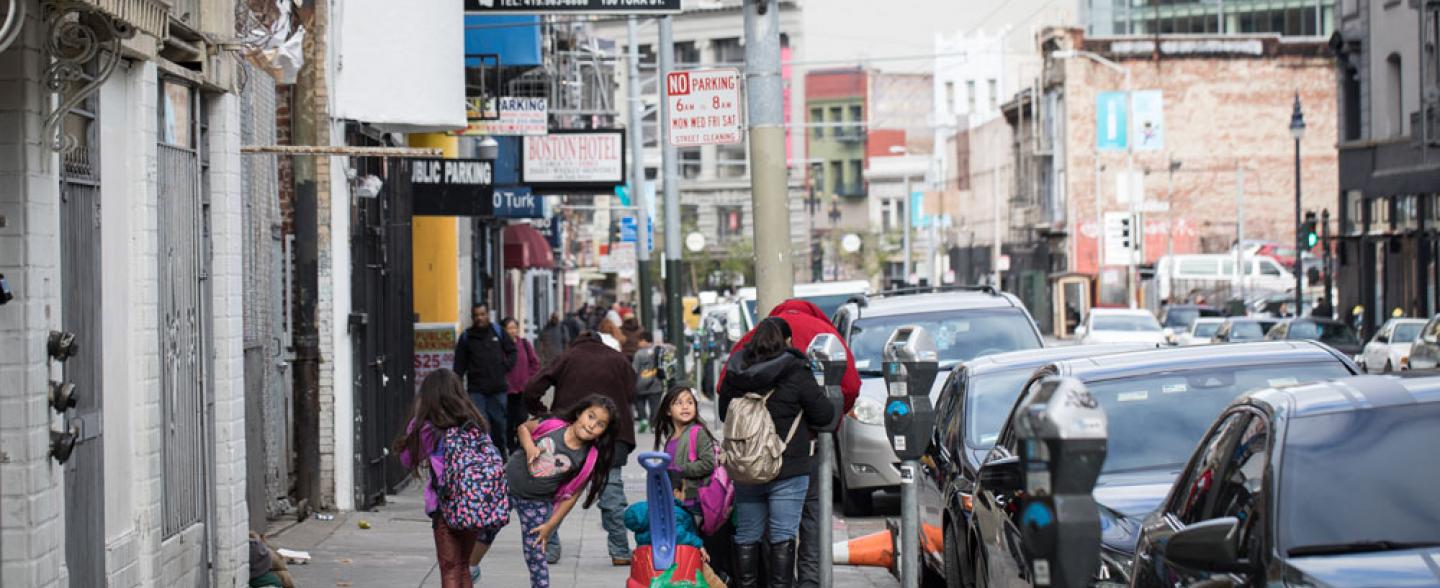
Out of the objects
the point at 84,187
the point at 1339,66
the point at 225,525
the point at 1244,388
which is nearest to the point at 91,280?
the point at 84,187

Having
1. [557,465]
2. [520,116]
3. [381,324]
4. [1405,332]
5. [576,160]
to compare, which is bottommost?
[1405,332]

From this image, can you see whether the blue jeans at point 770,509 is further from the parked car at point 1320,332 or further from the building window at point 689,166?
the building window at point 689,166

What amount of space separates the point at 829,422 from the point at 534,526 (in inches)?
66.0

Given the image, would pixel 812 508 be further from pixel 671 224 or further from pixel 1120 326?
pixel 1120 326

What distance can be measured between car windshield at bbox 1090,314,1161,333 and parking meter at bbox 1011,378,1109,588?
3521cm

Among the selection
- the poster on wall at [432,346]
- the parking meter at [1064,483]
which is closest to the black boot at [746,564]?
the parking meter at [1064,483]

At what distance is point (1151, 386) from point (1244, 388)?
0.44 meters

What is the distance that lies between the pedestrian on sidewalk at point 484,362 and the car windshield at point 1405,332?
62.3ft

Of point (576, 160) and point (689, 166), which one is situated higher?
point (689, 166)

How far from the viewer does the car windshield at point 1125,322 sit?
39.5 meters

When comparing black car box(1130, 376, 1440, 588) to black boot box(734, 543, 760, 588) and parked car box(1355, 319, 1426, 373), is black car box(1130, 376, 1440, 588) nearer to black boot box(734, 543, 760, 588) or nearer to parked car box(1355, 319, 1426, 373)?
black boot box(734, 543, 760, 588)

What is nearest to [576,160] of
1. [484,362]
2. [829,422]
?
[484,362]

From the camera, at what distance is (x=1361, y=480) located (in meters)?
5.94

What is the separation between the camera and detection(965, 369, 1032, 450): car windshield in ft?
37.8
